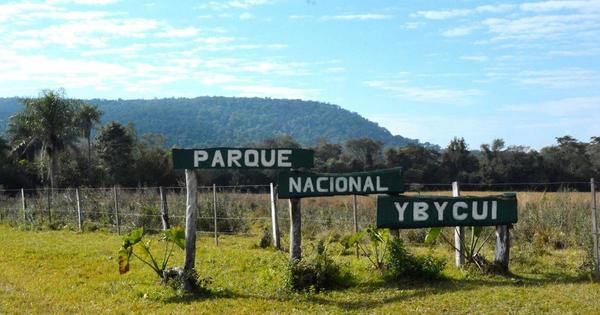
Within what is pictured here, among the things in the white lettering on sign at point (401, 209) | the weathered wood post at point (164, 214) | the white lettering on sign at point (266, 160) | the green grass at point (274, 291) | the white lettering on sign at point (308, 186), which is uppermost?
the white lettering on sign at point (266, 160)

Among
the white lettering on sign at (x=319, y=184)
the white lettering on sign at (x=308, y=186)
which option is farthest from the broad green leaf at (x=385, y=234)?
the white lettering on sign at (x=308, y=186)

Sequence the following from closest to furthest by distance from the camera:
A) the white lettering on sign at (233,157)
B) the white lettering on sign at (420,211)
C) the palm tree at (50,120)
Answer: the white lettering on sign at (233,157)
the white lettering on sign at (420,211)
the palm tree at (50,120)

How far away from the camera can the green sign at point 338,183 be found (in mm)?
9141

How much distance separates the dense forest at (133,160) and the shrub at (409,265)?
112ft

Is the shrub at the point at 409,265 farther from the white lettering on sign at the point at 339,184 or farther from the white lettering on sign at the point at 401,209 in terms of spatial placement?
the white lettering on sign at the point at 339,184

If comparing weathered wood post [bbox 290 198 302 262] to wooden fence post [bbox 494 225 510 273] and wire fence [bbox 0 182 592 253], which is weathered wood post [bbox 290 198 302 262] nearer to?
wooden fence post [bbox 494 225 510 273]

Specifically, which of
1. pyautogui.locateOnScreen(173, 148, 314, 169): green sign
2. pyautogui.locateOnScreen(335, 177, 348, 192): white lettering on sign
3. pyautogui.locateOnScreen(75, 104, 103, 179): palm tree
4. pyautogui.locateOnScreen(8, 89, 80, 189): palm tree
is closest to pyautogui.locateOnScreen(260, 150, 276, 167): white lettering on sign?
pyautogui.locateOnScreen(173, 148, 314, 169): green sign

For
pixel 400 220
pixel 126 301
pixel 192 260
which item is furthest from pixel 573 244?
pixel 126 301

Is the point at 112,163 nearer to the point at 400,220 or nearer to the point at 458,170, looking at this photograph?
the point at 458,170

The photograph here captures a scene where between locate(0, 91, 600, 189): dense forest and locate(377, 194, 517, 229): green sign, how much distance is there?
3431cm

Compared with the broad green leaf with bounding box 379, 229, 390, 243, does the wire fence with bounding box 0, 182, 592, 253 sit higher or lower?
lower

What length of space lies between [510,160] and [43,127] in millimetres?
35494

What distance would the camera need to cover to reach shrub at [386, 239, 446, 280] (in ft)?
29.9

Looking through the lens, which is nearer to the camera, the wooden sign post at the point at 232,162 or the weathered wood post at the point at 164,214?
the wooden sign post at the point at 232,162
